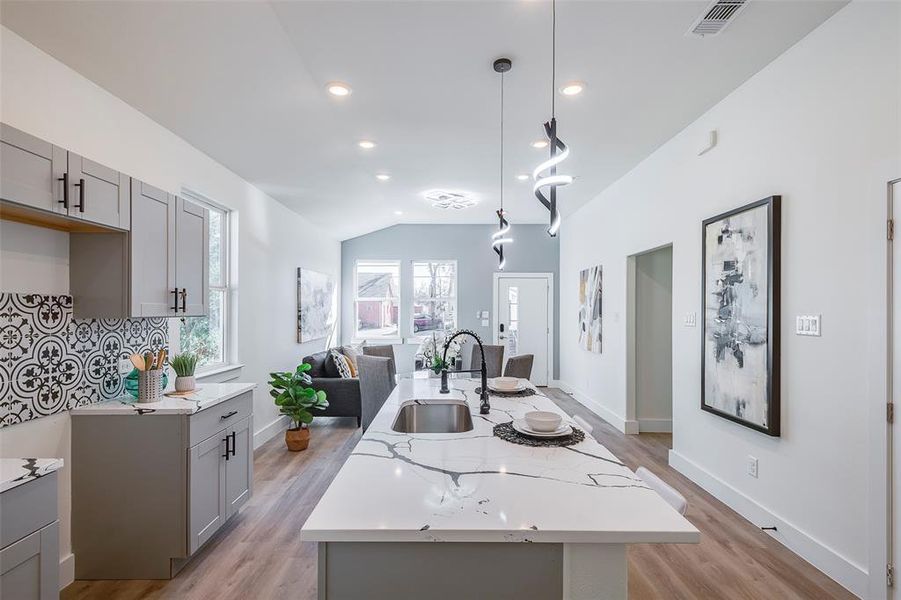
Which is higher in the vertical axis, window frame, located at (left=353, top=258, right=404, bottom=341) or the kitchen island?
window frame, located at (left=353, top=258, right=404, bottom=341)

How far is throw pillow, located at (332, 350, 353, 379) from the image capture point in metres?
5.36

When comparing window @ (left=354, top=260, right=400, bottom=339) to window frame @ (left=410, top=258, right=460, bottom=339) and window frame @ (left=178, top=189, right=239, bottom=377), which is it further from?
window frame @ (left=178, top=189, right=239, bottom=377)

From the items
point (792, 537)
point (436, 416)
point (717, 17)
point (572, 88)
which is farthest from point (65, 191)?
point (792, 537)

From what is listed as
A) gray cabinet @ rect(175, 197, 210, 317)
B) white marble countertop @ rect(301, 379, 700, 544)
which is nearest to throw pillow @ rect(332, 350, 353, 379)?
gray cabinet @ rect(175, 197, 210, 317)

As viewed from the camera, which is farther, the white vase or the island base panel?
the white vase

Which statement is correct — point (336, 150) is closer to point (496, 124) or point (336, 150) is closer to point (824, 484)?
point (496, 124)

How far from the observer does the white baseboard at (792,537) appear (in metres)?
2.13

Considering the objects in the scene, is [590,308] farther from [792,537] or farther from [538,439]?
[538,439]

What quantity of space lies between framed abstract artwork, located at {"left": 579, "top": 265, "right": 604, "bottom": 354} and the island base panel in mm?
4848

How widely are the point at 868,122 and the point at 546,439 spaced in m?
2.07

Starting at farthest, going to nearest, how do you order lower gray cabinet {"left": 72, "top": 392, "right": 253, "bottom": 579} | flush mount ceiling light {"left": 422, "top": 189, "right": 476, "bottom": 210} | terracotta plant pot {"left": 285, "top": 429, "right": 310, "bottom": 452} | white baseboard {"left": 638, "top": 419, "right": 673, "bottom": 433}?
1. flush mount ceiling light {"left": 422, "top": 189, "right": 476, "bottom": 210}
2. white baseboard {"left": 638, "top": 419, "right": 673, "bottom": 433}
3. terracotta plant pot {"left": 285, "top": 429, "right": 310, "bottom": 452}
4. lower gray cabinet {"left": 72, "top": 392, "right": 253, "bottom": 579}

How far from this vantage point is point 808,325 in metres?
2.42

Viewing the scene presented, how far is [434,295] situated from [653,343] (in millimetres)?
3806

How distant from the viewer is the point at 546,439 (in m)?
1.74
